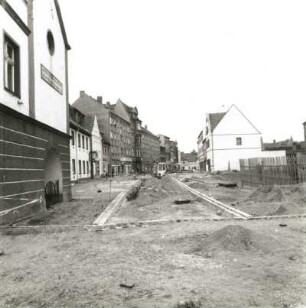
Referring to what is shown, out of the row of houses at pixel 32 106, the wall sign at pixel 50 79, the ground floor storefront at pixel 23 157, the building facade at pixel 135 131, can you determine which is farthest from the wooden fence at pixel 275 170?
the building facade at pixel 135 131

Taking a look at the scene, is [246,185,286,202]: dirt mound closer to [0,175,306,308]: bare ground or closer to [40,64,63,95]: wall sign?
[0,175,306,308]: bare ground

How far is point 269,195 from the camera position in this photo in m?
15.9

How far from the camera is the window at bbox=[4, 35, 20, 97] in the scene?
10916mm

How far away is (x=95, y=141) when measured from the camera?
51.0 metres

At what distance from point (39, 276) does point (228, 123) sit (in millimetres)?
53419

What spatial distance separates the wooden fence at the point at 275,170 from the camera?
17.9 m

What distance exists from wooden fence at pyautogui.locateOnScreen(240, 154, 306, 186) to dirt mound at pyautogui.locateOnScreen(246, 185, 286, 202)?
2.13m

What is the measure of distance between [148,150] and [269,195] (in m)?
86.0

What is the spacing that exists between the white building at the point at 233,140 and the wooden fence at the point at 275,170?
96.9 ft

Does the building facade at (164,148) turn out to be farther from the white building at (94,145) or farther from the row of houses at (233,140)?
the white building at (94,145)

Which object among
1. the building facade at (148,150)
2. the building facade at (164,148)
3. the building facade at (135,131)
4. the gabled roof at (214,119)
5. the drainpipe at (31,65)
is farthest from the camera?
the building facade at (164,148)

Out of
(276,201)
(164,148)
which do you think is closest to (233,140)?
(276,201)

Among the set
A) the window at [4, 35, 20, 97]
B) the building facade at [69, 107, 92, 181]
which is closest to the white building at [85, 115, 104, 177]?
the building facade at [69, 107, 92, 181]

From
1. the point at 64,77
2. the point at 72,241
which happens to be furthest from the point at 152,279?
the point at 64,77
